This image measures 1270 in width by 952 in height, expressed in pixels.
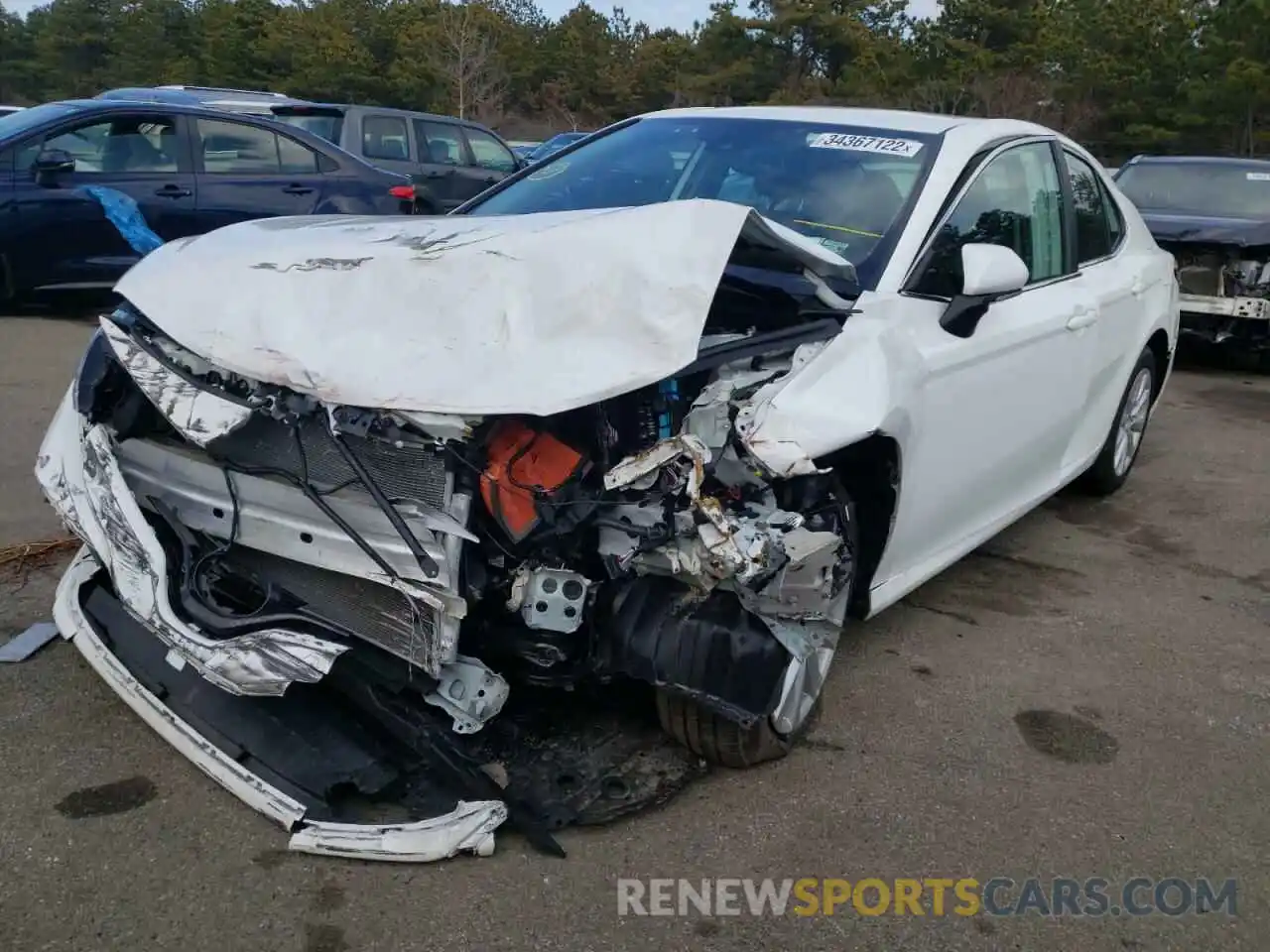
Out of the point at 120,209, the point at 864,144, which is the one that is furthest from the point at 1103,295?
the point at 120,209

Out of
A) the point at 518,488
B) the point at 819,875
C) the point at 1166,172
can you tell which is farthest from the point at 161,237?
the point at 1166,172

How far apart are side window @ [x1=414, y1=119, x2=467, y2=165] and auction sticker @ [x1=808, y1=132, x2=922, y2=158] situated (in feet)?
30.3

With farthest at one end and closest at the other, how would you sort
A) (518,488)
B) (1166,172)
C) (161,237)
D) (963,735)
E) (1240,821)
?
(1166,172) < (161,237) < (963,735) < (1240,821) < (518,488)

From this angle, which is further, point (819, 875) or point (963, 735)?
point (963, 735)

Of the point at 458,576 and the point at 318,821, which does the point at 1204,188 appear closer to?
the point at 458,576

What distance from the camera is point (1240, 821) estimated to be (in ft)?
9.87

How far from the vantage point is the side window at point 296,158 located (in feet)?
30.1

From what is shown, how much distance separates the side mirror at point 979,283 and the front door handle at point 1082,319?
0.85m

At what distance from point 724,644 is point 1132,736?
144 centimetres

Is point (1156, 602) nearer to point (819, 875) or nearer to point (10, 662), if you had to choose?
point (819, 875)

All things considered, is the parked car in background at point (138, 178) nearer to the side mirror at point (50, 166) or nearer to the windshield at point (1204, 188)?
the side mirror at point (50, 166)

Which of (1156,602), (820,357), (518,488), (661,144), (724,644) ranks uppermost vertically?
(661,144)

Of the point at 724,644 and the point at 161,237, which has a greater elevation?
the point at 161,237

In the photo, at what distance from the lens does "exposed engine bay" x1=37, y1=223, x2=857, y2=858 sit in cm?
266
